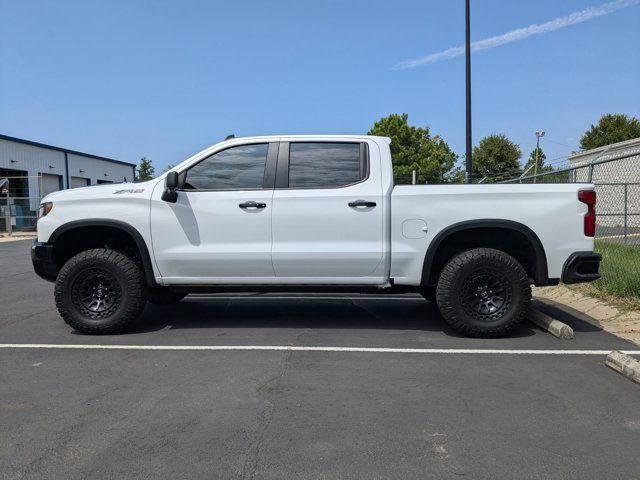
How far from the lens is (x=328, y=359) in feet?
16.4

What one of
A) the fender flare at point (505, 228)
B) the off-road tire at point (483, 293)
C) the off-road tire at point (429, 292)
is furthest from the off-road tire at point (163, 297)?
the off-road tire at point (483, 293)

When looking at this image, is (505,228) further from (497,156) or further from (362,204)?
(497,156)

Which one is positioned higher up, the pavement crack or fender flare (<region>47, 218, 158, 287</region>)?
fender flare (<region>47, 218, 158, 287</region>)

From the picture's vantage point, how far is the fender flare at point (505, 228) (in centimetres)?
553

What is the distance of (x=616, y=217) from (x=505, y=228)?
9.38 m

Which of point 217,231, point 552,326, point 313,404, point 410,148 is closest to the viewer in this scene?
point 313,404

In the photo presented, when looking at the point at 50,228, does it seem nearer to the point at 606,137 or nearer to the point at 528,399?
the point at 528,399

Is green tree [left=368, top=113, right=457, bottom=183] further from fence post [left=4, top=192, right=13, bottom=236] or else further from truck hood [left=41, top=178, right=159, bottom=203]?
truck hood [left=41, top=178, right=159, bottom=203]

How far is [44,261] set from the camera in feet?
19.5

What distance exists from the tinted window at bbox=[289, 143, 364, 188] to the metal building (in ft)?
83.3

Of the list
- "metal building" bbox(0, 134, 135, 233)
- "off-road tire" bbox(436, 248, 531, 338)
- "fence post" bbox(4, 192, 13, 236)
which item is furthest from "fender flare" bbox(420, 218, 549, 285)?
"fence post" bbox(4, 192, 13, 236)

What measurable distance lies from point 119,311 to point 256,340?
1.56 metres

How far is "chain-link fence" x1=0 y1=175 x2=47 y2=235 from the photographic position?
30641mm

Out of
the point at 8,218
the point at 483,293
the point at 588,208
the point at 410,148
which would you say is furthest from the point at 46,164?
the point at 588,208
